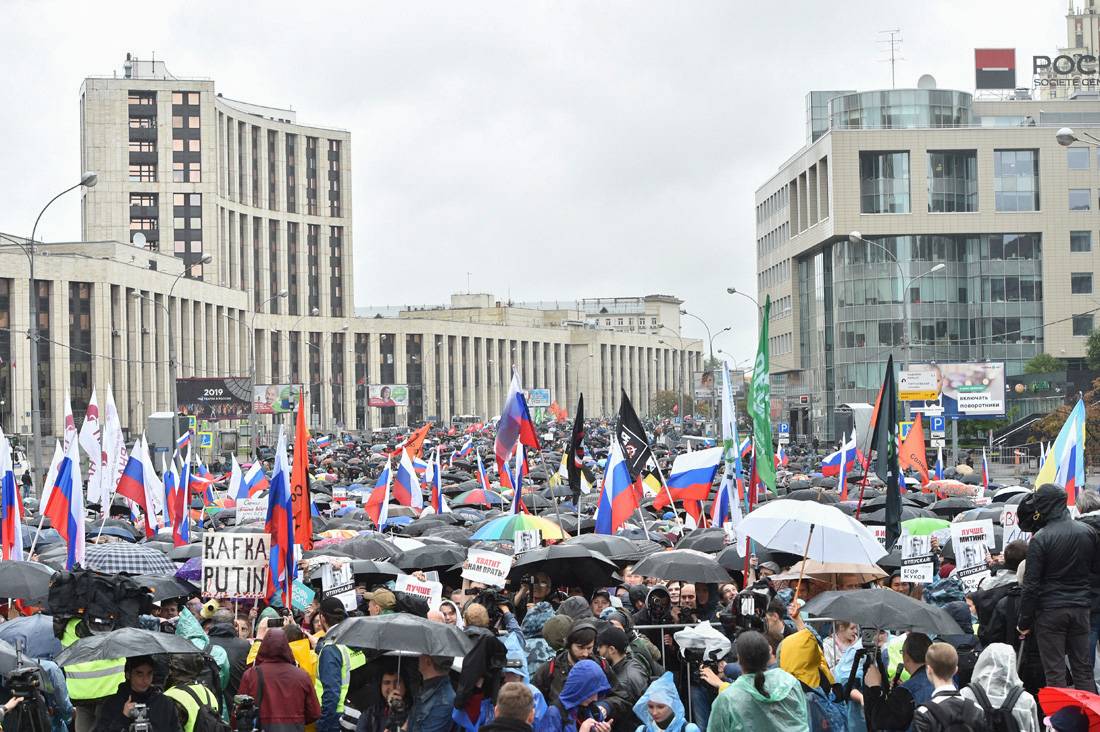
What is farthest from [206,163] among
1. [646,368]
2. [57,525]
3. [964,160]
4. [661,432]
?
[57,525]

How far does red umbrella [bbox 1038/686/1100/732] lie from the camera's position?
625cm

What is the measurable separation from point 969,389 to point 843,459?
25114 millimetres

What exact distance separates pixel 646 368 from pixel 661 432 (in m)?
89.2

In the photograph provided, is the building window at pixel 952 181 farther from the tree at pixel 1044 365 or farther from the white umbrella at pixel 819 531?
the white umbrella at pixel 819 531

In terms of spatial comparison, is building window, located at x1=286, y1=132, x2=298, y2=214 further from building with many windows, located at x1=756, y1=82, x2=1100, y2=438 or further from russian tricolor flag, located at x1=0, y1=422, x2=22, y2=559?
russian tricolor flag, located at x1=0, y1=422, x2=22, y2=559

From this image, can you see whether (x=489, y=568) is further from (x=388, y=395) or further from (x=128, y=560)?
(x=388, y=395)

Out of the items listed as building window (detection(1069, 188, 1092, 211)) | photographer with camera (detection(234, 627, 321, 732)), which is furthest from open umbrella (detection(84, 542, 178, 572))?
building window (detection(1069, 188, 1092, 211))

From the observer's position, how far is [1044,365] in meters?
68.7

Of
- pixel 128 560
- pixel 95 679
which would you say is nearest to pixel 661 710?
pixel 95 679

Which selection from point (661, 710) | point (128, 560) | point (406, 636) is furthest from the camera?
point (128, 560)

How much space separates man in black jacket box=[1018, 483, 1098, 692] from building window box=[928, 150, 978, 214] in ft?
207

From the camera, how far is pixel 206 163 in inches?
4050

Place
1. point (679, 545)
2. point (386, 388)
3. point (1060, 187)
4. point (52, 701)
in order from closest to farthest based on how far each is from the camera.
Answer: point (52, 701), point (679, 545), point (1060, 187), point (386, 388)

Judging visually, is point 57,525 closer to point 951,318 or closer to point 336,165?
point 951,318
